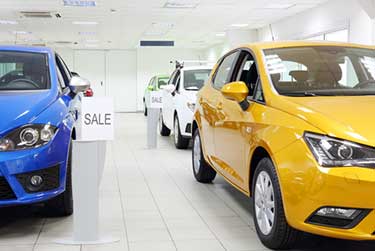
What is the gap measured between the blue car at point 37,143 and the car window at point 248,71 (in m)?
1.28

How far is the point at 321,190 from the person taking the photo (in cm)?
275

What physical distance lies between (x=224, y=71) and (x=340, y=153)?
7.66 feet

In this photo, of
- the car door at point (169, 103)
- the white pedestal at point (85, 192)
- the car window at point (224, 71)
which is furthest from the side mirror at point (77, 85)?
the car door at point (169, 103)

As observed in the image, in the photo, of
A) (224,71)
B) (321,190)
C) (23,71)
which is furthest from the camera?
(224,71)

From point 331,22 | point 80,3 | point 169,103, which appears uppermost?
point 80,3

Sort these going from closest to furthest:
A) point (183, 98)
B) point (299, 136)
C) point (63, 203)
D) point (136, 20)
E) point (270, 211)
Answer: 1. point (299, 136)
2. point (270, 211)
3. point (63, 203)
4. point (183, 98)
5. point (136, 20)

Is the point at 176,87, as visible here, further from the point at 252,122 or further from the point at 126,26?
the point at 126,26

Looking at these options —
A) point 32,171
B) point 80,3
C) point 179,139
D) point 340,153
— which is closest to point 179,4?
point 80,3

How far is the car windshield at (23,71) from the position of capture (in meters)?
4.22

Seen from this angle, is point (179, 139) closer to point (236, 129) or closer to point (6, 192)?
point (236, 129)

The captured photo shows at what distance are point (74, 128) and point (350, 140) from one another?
7.53ft

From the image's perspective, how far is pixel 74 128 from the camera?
4219 millimetres

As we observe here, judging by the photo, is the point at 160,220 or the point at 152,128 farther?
the point at 152,128

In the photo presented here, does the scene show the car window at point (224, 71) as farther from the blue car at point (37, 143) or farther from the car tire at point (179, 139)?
the car tire at point (179, 139)
